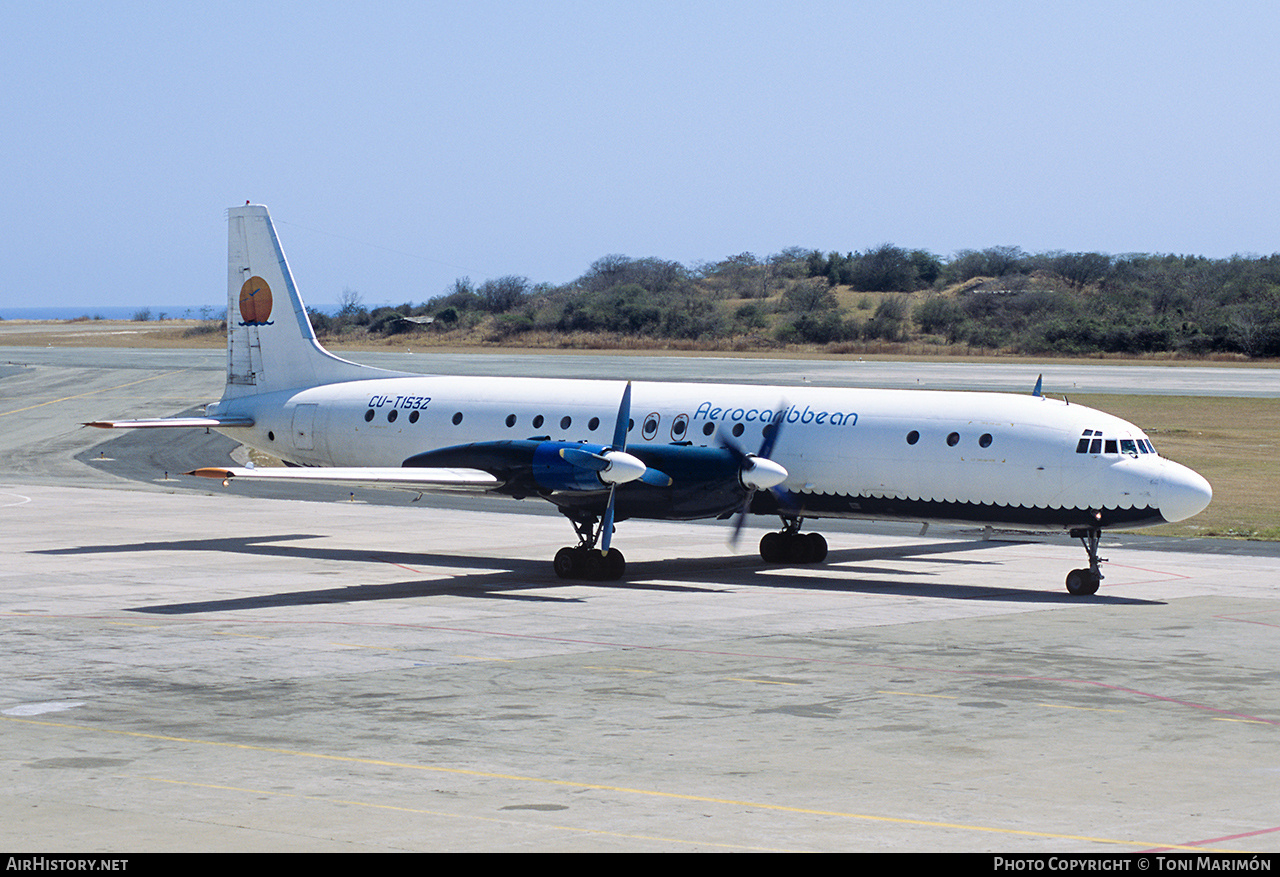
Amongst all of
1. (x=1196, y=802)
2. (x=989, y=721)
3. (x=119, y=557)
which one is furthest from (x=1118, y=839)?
(x=119, y=557)

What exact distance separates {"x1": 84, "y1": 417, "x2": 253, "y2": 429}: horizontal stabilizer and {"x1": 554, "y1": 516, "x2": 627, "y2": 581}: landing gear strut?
29.7 ft

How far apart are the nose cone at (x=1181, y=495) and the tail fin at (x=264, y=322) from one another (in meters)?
17.5

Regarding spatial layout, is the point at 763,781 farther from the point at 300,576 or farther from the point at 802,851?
the point at 300,576

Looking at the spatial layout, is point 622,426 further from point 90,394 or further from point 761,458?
point 90,394

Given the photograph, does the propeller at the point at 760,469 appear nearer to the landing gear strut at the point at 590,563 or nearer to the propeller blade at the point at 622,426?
the propeller blade at the point at 622,426

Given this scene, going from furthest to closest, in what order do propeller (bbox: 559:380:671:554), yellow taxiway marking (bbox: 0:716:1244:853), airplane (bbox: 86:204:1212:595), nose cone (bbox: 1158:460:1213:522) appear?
propeller (bbox: 559:380:671:554)
airplane (bbox: 86:204:1212:595)
nose cone (bbox: 1158:460:1213:522)
yellow taxiway marking (bbox: 0:716:1244:853)

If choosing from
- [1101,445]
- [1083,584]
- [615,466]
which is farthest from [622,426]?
[1083,584]

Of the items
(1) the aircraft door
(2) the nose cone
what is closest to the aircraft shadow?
(2) the nose cone

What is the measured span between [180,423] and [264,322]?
3.97m

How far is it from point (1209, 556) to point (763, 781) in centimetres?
2139

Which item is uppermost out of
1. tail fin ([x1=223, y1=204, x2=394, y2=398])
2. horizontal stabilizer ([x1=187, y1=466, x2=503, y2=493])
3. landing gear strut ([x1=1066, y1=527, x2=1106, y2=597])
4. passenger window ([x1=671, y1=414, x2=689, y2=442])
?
tail fin ([x1=223, y1=204, x2=394, y2=398])

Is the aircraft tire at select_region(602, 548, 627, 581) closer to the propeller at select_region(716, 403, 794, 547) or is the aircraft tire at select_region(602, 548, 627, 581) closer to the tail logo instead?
the propeller at select_region(716, 403, 794, 547)

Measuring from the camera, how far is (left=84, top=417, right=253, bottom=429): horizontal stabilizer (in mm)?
30719

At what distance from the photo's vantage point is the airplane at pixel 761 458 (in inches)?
1055
